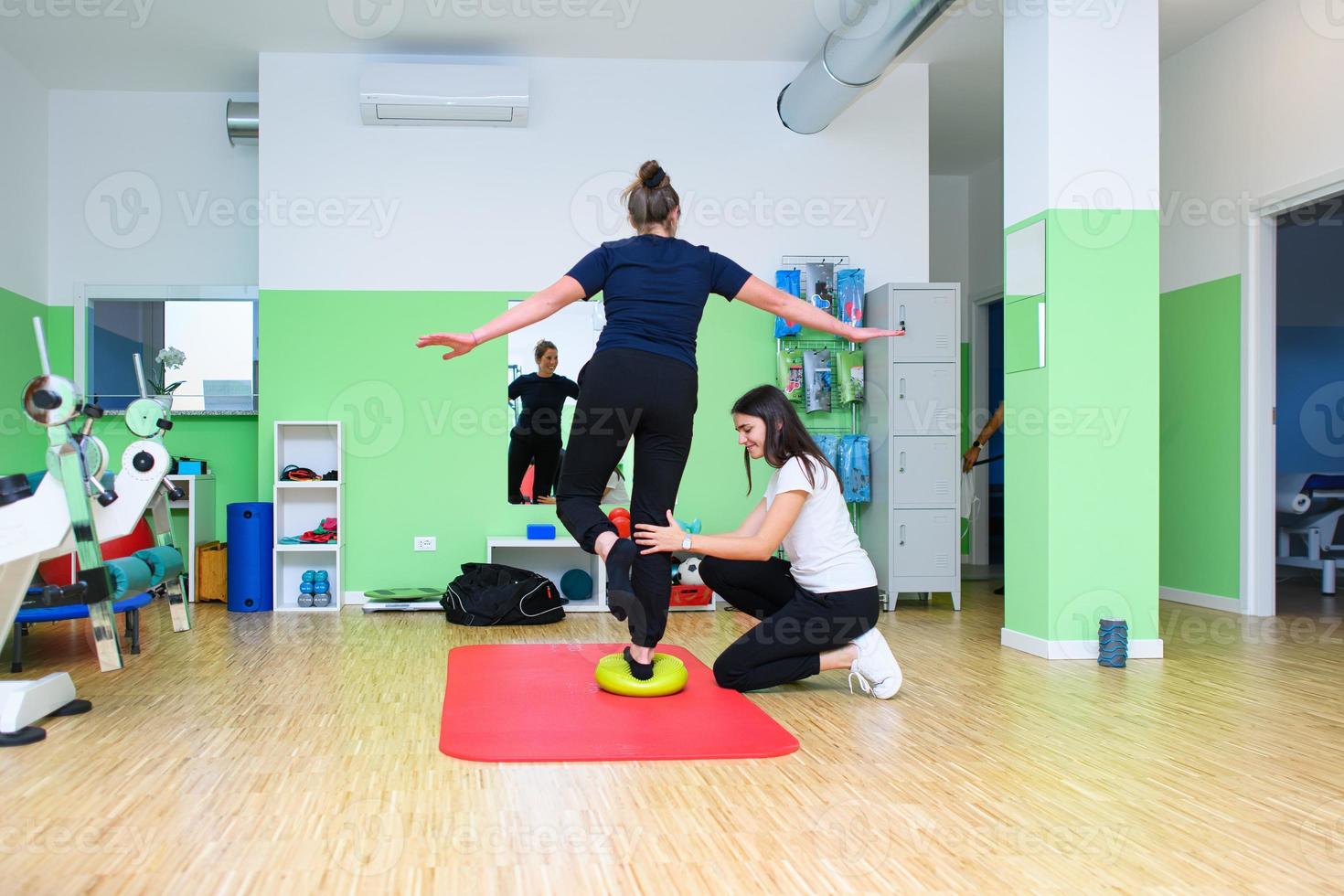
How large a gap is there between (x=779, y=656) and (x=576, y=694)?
678 millimetres

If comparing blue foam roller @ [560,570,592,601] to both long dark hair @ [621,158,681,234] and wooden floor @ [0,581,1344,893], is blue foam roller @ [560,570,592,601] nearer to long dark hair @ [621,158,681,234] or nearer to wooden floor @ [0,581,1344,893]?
wooden floor @ [0,581,1344,893]

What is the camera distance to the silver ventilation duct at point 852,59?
4.40 meters

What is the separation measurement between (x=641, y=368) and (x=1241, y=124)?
14.3 ft

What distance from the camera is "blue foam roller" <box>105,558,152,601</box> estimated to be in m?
3.66

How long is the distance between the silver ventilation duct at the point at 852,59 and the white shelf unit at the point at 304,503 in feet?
10.8

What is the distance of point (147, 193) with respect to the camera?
6.41 metres

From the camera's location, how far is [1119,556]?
416cm

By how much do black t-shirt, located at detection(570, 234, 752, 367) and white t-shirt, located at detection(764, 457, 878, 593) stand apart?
57 centimetres

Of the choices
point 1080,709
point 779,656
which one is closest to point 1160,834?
point 1080,709

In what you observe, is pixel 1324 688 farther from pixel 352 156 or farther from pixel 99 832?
pixel 352 156

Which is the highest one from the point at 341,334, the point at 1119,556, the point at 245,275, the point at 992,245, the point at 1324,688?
the point at 992,245
